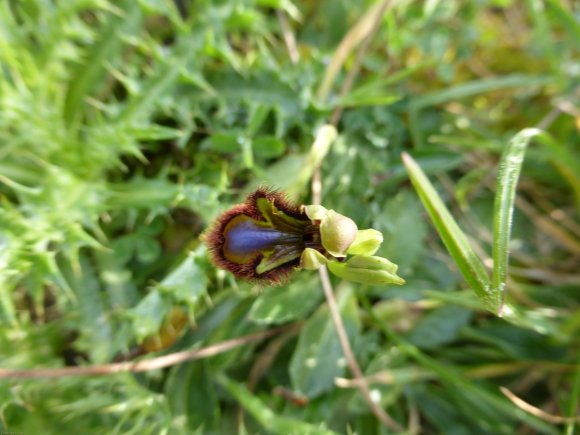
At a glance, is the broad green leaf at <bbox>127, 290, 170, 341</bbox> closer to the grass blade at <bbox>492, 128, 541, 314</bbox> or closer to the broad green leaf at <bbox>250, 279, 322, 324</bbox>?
the broad green leaf at <bbox>250, 279, 322, 324</bbox>

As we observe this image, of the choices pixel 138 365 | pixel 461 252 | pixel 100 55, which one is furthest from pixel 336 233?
pixel 100 55

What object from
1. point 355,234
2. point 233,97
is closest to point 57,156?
point 233,97

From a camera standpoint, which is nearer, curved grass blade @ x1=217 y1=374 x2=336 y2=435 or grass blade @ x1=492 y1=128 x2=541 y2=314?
grass blade @ x1=492 y1=128 x2=541 y2=314

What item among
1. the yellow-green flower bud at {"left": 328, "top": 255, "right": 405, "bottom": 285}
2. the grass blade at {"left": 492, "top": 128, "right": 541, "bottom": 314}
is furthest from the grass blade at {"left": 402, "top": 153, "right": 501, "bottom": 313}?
the yellow-green flower bud at {"left": 328, "top": 255, "right": 405, "bottom": 285}

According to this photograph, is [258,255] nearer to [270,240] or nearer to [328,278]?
[270,240]

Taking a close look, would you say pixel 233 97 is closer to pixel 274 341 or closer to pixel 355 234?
pixel 274 341
